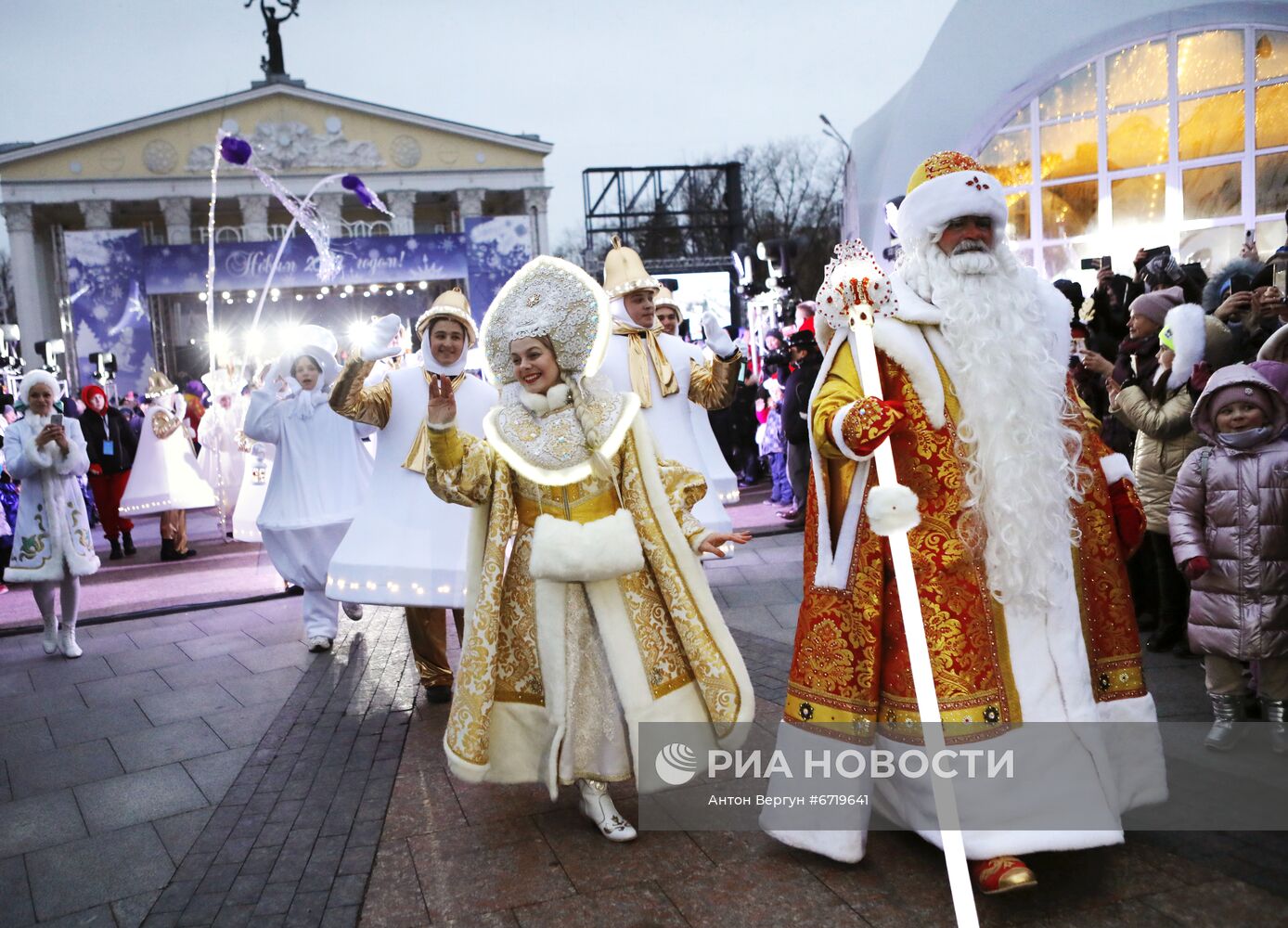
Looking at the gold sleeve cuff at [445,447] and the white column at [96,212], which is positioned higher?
the white column at [96,212]

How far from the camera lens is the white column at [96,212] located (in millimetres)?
44156

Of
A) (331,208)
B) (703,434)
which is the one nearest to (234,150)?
(703,434)

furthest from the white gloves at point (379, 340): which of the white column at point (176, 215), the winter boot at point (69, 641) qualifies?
the white column at point (176, 215)

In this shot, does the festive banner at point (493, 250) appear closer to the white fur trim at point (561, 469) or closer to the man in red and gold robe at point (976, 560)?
the white fur trim at point (561, 469)

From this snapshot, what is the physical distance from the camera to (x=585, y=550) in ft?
11.5

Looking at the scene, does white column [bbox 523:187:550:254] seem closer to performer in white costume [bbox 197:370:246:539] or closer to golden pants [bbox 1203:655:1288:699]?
performer in white costume [bbox 197:370:246:539]

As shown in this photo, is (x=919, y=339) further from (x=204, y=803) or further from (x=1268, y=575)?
(x=204, y=803)

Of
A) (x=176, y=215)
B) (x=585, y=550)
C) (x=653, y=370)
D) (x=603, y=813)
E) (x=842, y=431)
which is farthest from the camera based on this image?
(x=176, y=215)

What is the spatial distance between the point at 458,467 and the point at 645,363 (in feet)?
9.65

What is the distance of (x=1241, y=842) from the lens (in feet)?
11.0

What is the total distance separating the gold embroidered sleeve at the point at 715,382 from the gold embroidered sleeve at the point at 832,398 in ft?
8.96

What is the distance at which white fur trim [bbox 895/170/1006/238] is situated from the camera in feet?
10.8

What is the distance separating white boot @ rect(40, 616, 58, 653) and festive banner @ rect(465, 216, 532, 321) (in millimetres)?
27985

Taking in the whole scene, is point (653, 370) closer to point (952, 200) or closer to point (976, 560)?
point (952, 200)
